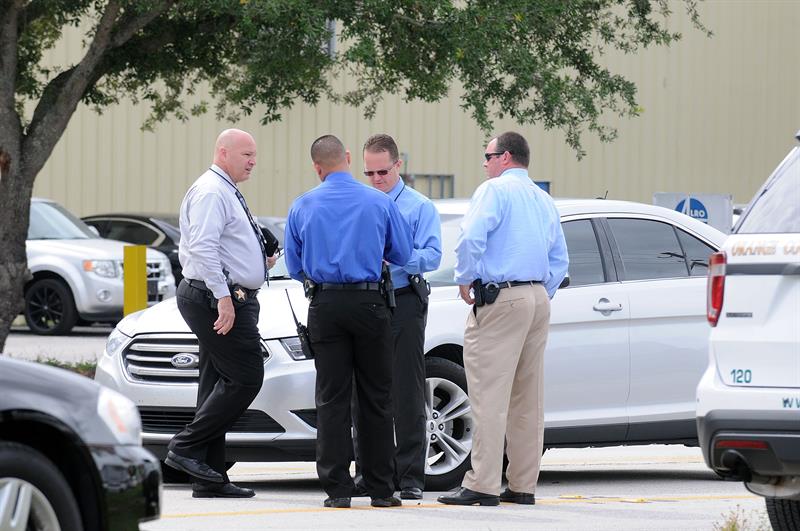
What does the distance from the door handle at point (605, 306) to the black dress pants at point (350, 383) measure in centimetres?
162

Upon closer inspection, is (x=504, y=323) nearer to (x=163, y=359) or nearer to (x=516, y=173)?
(x=516, y=173)

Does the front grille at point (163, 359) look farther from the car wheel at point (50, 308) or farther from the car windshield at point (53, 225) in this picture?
the car windshield at point (53, 225)

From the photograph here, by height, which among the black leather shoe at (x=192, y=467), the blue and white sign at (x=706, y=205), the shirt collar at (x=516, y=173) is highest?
the shirt collar at (x=516, y=173)

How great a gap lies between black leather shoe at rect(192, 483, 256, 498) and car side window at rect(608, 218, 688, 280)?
8.32ft

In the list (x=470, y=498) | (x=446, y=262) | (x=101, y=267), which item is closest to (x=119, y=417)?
(x=470, y=498)

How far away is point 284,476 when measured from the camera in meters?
9.95

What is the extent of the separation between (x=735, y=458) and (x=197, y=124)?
82.6ft

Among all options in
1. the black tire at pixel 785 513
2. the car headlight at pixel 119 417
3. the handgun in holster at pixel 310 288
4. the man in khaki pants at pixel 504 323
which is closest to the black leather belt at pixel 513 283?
the man in khaki pants at pixel 504 323

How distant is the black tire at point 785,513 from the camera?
22.6 ft

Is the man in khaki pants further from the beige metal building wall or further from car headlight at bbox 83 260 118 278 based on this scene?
the beige metal building wall

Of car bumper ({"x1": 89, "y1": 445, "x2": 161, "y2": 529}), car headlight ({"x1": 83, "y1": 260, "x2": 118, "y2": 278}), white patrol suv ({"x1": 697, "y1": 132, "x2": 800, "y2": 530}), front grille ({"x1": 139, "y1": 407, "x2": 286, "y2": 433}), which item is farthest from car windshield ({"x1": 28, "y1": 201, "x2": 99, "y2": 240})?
car bumper ({"x1": 89, "y1": 445, "x2": 161, "y2": 529})

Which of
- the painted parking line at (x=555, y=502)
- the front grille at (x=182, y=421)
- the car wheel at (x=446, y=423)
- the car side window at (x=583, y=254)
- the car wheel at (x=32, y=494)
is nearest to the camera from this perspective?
the car wheel at (x=32, y=494)

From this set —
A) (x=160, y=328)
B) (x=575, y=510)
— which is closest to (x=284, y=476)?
(x=160, y=328)

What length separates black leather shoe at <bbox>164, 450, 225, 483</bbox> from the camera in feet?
27.1
